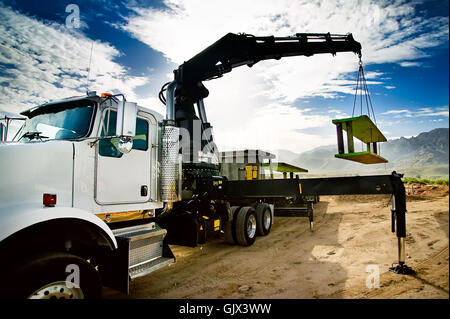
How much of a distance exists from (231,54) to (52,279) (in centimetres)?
654

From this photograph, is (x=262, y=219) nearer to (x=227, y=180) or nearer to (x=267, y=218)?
(x=267, y=218)

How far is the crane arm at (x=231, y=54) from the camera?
Result: 7188 millimetres

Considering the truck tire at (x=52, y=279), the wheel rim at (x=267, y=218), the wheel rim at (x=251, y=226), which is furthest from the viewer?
the wheel rim at (x=267, y=218)

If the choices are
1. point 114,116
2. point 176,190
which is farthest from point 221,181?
point 114,116

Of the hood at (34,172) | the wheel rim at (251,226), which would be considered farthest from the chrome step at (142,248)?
the wheel rim at (251,226)

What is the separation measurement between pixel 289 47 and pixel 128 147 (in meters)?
6.30

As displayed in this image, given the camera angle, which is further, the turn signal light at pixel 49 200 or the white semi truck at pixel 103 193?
the turn signal light at pixel 49 200

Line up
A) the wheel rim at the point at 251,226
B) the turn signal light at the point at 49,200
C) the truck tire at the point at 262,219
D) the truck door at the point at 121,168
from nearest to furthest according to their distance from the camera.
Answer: the turn signal light at the point at 49,200 → the truck door at the point at 121,168 → the wheel rim at the point at 251,226 → the truck tire at the point at 262,219

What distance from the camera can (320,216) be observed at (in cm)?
1039

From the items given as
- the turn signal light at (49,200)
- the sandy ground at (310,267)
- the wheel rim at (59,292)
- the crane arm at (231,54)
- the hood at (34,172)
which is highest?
the crane arm at (231,54)

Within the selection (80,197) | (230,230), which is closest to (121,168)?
(80,197)

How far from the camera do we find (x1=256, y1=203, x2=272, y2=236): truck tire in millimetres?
7426

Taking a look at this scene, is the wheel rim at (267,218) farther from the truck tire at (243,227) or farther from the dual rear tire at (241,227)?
the truck tire at (243,227)
